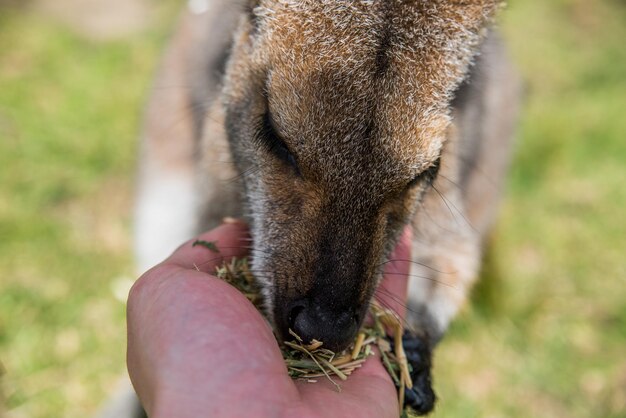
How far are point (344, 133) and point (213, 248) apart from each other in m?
0.62

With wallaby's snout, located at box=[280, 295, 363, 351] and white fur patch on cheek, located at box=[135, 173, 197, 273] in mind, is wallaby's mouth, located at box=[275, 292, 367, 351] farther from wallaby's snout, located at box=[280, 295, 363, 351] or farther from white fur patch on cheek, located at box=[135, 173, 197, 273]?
white fur patch on cheek, located at box=[135, 173, 197, 273]

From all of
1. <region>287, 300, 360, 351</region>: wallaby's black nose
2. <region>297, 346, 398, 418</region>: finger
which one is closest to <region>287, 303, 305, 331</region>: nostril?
<region>287, 300, 360, 351</region>: wallaby's black nose

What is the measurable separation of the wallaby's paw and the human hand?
52 cm

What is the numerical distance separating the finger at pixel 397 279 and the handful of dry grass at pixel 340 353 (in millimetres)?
63

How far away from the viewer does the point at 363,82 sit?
1942 millimetres

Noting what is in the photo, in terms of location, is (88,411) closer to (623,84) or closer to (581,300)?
(581,300)

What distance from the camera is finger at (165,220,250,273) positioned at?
82.8 inches

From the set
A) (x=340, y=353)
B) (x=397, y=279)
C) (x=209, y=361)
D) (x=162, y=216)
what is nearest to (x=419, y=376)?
(x=397, y=279)

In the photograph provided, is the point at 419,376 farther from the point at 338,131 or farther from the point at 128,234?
the point at 128,234

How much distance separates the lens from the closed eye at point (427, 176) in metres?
2.17

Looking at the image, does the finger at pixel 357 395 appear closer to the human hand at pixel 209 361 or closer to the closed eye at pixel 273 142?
the human hand at pixel 209 361

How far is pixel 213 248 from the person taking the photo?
2.27 metres

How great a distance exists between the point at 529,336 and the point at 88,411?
7.87 ft

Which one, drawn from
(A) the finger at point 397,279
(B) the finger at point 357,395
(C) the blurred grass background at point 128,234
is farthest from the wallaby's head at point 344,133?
(C) the blurred grass background at point 128,234
